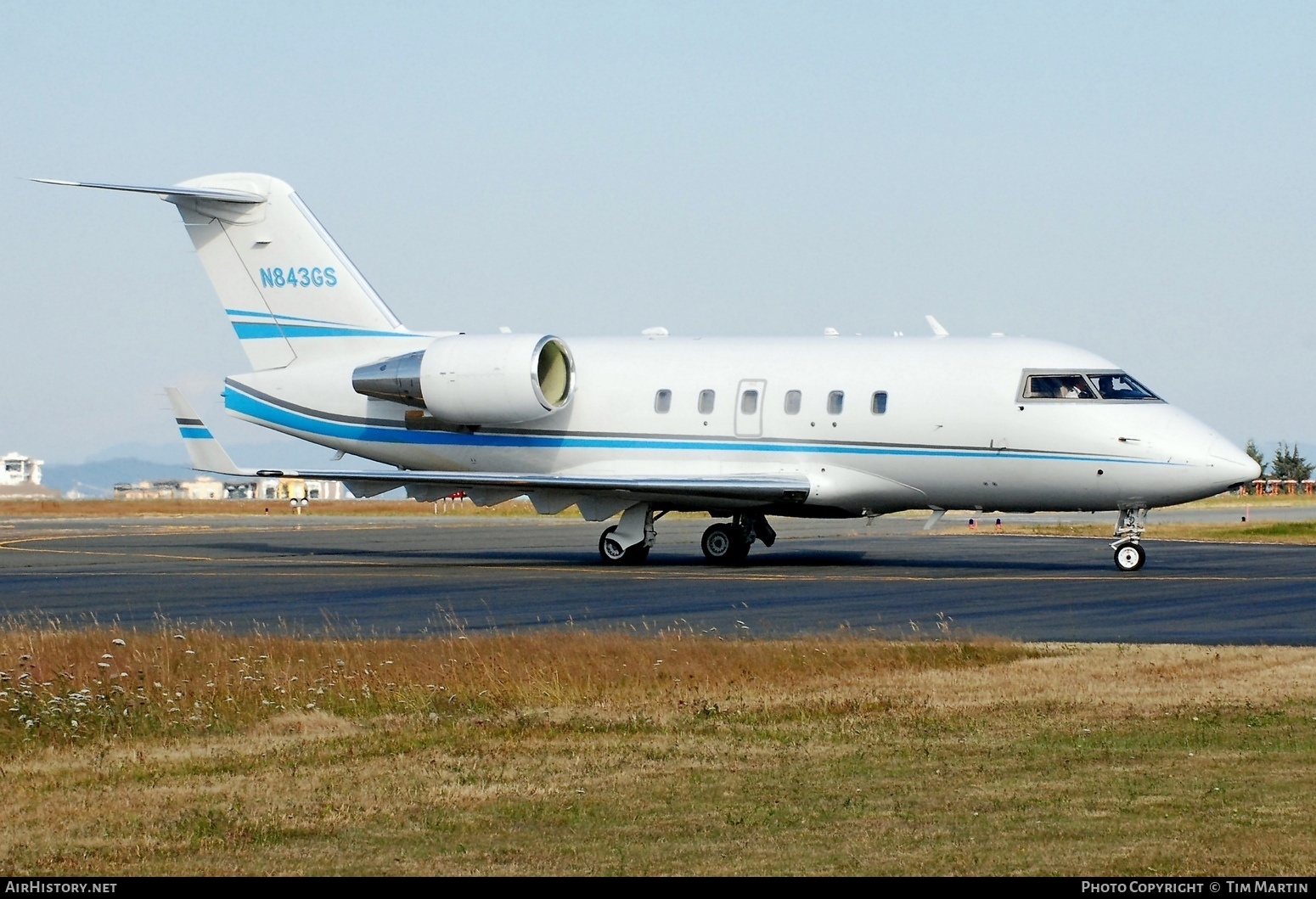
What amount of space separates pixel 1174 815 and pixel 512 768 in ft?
12.6

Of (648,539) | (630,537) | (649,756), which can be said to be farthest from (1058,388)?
(649,756)

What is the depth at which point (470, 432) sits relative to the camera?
98.7ft

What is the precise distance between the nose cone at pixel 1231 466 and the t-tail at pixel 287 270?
15.1 m

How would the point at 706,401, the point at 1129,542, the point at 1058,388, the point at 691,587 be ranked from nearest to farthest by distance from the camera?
the point at 691,587 < the point at 1129,542 < the point at 1058,388 < the point at 706,401

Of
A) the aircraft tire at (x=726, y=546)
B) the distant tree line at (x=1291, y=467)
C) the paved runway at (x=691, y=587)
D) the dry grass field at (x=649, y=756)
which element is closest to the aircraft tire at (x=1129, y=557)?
the paved runway at (x=691, y=587)

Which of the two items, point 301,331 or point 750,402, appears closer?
point 750,402

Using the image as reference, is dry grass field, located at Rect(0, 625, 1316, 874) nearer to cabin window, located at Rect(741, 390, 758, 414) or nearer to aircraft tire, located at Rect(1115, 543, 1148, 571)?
aircraft tire, located at Rect(1115, 543, 1148, 571)

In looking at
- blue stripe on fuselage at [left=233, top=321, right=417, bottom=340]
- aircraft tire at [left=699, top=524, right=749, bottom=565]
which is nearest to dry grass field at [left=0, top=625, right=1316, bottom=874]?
aircraft tire at [left=699, top=524, right=749, bottom=565]

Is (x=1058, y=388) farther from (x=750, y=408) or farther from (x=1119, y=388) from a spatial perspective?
(x=750, y=408)

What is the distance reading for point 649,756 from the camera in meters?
9.88

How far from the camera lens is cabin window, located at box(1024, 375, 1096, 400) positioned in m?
26.2

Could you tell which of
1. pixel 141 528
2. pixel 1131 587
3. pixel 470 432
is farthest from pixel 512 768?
pixel 141 528

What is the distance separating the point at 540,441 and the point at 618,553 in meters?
2.63
